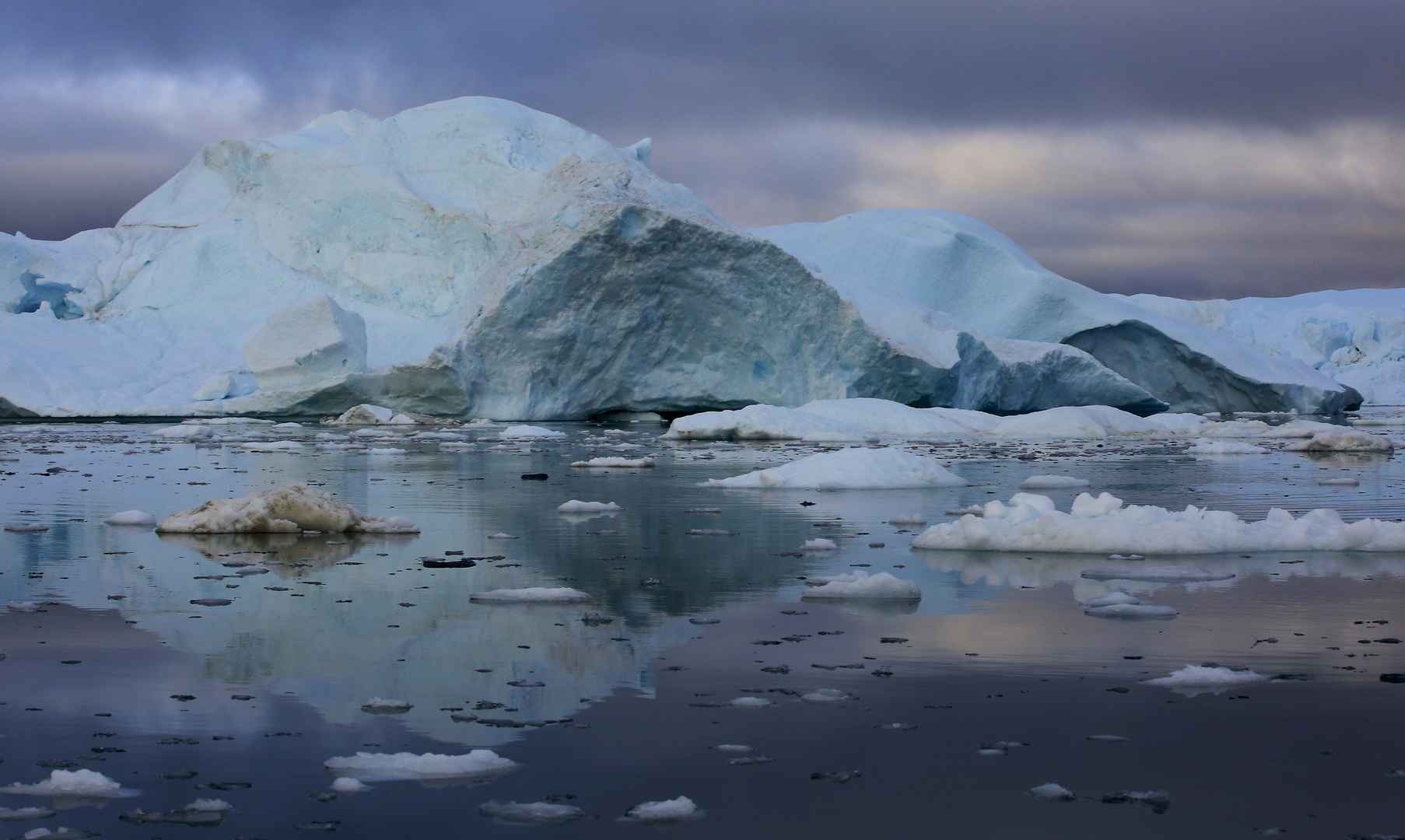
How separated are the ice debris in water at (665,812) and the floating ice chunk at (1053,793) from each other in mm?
623

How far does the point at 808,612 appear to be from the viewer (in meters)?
4.07

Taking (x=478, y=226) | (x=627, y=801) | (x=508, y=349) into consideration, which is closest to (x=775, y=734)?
(x=627, y=801)

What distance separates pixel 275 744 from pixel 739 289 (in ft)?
69.5

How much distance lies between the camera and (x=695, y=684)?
3088 mm

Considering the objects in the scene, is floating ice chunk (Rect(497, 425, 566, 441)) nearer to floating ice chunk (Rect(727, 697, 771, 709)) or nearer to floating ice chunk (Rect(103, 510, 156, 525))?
floating ice chunk (Rect(103, 510, 156, 525))

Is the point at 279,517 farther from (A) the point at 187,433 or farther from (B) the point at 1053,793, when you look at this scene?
A: (A) the point at 187,433

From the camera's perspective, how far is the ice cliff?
2253 centimetres

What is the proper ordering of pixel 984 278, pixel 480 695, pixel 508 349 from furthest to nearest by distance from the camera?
pixel 984 278 < pixel 508 349 < pixel 480 695

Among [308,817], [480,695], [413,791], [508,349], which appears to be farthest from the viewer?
[508,349]

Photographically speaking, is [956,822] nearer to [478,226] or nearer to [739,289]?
[739,289]

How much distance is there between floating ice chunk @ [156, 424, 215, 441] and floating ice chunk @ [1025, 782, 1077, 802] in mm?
15867

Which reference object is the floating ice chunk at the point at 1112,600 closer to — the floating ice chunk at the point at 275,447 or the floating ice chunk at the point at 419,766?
the floating ice chunk at the point at 419,766

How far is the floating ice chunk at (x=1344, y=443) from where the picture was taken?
48.8 feet

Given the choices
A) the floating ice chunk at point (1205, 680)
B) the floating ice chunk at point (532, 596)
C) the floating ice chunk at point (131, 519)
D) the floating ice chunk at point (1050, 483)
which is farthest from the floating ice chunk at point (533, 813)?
the floating ice chunk at point (1050, 483)
